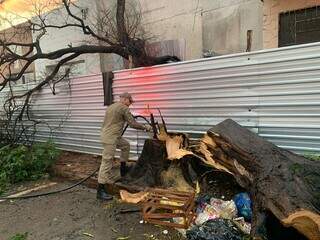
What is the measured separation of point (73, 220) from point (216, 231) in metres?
2.46

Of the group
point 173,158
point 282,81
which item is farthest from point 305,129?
point 173,158

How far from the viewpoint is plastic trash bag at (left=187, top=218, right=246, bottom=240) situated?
4.37m

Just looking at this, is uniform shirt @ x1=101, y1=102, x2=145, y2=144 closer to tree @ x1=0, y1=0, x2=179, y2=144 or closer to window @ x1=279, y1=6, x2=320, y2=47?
tree @ x1=0, y1=0, x2=179, y2=144

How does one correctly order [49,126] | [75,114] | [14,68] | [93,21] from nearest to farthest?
[75,114] < [49,126] < [93,21] < [14,68]

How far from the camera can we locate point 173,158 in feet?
19.2

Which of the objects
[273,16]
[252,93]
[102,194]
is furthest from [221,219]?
[273,16]

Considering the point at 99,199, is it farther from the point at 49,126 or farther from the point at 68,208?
the point at 49,126

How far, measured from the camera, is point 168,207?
5094 mm

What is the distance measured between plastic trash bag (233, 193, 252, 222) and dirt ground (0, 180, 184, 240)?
33.7 inches

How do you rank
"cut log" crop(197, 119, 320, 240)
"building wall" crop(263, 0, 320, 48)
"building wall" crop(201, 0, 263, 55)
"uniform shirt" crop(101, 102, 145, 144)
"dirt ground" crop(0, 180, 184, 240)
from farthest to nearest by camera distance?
1. "building wall" crop(201, 0, 263, 55)
2. "building wall" crop(263, 0, 320, 48)
3. "uniform shirt" crop(101, 102, 145, 144)
4. "dirt ground" crop(0, 180, 184, 240)
5. "cut log" crop(197, 119, 320, 240)

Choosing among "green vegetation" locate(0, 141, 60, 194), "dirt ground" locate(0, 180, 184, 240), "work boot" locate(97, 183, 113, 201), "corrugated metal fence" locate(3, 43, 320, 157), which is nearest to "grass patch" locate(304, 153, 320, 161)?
"corrugated metal fence" locate(3, 43, 320, 157)

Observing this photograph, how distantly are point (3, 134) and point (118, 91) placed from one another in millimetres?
3621

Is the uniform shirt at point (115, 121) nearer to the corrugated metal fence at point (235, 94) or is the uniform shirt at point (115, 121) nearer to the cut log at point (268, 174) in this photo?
the corrugated metal fence at point (235, 94)

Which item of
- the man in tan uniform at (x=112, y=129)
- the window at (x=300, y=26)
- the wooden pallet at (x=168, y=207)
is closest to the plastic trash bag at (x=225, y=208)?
the wooden pallet at (x=168, y=207)
